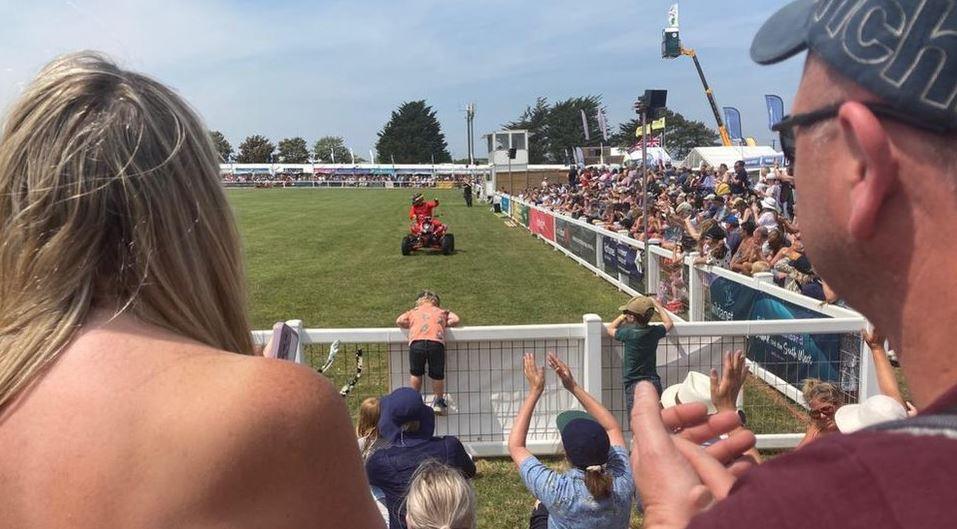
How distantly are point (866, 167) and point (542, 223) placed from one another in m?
23.1

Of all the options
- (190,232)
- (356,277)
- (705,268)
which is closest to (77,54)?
(190,232)

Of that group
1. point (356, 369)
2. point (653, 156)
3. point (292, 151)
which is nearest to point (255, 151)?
point (292, 151)

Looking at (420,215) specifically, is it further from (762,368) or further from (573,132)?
(573,132)

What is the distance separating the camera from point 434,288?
14.6 metres

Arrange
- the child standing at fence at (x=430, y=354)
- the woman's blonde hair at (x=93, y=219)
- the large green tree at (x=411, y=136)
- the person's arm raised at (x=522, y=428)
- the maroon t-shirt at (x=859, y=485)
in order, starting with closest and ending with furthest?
1. the maroon t-shirt at (x=859, y=485)
2. the woman's blonde hair at (x=93, y=219)
3. the person's arm raised at (x=522, y=428)
4. the child standing at fence at (x=430, y=354)
5. the large green tree at (x=411, y=136)

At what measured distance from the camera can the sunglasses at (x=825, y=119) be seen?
2.88 feet

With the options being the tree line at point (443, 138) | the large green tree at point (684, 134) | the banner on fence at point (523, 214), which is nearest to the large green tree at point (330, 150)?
the tree line at point (443, 138)

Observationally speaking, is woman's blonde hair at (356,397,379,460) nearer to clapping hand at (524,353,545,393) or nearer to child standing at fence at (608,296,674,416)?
clapping hand at (524,353,545,393)

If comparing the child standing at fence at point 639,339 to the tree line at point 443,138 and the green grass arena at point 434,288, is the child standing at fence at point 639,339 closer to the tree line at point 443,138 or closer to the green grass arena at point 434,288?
the green grass arena at point 434,288

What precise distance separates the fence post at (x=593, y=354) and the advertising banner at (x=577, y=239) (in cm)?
1063

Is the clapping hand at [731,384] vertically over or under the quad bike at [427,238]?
over

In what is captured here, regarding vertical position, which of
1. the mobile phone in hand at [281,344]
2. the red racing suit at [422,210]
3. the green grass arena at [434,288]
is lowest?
the green grass arena at [434,288]

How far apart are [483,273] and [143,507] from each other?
50.8ft

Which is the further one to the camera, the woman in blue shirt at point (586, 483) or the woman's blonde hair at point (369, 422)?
the woman's blonde hair at point (369, 422)
